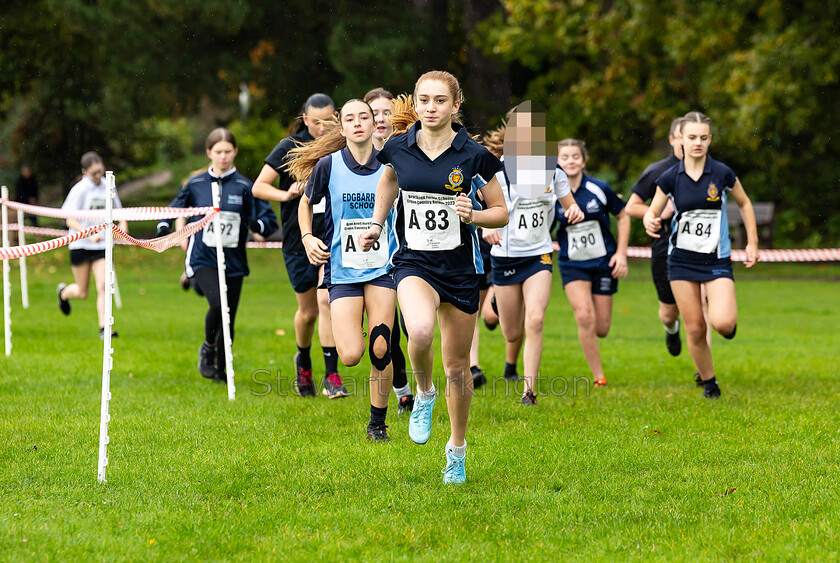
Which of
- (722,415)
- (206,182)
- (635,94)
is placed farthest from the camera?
(635,94)

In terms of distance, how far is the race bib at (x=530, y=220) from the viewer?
8445mm

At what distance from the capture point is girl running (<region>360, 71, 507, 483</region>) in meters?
5.46

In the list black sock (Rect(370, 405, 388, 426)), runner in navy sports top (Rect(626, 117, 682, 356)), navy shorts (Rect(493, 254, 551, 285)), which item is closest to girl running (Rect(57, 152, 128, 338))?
navy shorts (Rect(493, 254, 551, 285))

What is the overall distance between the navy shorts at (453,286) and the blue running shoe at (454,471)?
2.61 ft

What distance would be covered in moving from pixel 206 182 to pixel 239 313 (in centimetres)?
704

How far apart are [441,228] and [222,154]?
4.18 m

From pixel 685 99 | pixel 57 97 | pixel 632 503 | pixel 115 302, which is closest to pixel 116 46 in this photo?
pixel 57 97

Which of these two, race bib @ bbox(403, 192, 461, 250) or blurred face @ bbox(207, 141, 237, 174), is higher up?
blurred face @ bbox(207, 141, 237, 174)

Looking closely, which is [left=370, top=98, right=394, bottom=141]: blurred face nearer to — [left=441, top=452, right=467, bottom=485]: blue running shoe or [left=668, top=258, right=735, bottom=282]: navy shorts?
[left=668, top=258, right=735, bottom=282]: navy shorts

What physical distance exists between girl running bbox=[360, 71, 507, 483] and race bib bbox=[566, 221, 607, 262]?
354 centimetres

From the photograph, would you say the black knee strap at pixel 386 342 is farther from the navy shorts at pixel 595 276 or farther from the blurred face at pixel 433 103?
the navy shorts at pixel 595 276

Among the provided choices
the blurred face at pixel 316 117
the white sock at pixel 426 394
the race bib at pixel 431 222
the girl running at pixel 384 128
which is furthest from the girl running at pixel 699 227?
the race bib at pixel 431 222

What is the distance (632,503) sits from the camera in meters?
5.24

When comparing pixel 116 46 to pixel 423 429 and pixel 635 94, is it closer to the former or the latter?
pixel 635 94
